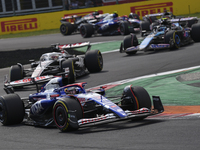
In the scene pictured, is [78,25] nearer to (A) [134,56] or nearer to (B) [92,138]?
(A) [134,56]

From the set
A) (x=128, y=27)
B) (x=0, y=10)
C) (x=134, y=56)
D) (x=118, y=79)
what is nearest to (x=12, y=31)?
(x=0, y=10)

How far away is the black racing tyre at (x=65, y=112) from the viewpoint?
297 inches

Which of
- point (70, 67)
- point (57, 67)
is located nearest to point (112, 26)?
point (57, 67)

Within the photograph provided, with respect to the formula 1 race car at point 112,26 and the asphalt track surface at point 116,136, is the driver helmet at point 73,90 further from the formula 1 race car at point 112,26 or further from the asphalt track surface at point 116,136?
the formula 1 race car at point 112,26

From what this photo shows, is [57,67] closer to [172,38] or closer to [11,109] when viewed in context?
[11,109]

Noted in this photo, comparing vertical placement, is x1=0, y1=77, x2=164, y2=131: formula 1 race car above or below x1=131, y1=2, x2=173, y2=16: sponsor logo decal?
below

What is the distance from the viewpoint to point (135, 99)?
8.18m

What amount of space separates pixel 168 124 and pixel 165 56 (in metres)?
10.3

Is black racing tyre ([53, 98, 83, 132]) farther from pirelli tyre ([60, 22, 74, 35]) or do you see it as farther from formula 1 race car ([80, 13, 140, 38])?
pirelli tyre ([60, 22, 74, 35])

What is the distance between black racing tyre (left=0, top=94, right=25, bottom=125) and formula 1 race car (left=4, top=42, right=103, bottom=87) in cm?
366

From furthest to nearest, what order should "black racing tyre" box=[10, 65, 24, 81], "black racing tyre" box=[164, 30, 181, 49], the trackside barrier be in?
the trackside barrier, "black racing tyre" box=[164, 30, 181, 49], "black racing tyre" box=[10, 65, 24, 81]

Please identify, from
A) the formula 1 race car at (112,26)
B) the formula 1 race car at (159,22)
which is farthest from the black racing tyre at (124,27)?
the formula 1 race car at (159,22)

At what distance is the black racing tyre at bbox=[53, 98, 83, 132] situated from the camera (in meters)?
7.54

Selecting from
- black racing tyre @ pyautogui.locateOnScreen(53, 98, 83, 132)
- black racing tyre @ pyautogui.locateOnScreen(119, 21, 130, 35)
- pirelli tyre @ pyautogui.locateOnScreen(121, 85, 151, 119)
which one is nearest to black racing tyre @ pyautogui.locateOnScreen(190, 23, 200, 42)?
black racing tyre @ pyautogui.locateOnScreen(119, 21, 130, 35)
